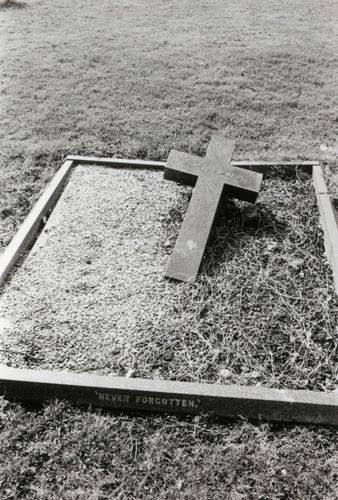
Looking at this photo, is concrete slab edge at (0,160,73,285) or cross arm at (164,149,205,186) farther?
cross arm at (164,149,205,186)

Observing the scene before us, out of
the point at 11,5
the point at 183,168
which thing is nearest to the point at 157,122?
the point at 183,168

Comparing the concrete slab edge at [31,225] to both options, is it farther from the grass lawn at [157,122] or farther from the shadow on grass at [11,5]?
the shadow on grass at [11,5]

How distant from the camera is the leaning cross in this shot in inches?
152

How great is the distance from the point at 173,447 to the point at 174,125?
4.84 m

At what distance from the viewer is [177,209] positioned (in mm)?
4656

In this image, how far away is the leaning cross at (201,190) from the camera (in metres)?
3.86

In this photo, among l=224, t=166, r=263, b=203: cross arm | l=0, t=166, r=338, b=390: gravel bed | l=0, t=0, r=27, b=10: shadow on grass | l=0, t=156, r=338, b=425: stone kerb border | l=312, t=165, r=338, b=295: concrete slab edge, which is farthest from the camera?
l=0, t=0, r=27, b=10: shadow on grass

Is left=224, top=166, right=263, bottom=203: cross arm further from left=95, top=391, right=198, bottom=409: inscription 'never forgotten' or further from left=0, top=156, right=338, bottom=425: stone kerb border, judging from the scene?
left=95, top=391, right=198, bottom=409: inscription 'never forgotten'

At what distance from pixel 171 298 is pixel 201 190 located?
119 cm

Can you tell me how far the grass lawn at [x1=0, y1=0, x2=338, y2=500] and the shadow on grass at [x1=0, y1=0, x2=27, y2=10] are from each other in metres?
0.10

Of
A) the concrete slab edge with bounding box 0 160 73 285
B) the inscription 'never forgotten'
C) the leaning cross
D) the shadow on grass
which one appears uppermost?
the shadow on grass

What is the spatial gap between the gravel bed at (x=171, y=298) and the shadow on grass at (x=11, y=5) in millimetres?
9353

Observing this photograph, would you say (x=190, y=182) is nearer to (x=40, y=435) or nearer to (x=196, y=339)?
(x=196, y=339)

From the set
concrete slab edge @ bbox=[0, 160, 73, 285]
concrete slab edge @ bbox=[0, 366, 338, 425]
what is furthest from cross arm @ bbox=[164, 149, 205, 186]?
concrete slab edge @ bbox=[0, 366, 338, 425]
